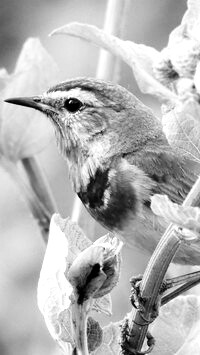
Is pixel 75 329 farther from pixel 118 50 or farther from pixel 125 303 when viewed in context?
pixel 125 303

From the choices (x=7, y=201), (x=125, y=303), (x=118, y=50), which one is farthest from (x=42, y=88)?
(x=7, y=201)

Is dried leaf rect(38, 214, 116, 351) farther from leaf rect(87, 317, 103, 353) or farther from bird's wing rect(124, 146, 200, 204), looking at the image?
bird's wing rect(124, 146, 200, 204)

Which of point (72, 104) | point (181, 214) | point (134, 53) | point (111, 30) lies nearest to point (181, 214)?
point (181, 214)

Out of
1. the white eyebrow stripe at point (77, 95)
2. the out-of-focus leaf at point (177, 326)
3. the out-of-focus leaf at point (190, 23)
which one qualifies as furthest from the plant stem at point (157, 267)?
the white eyebrow stripe at point (77, 95)

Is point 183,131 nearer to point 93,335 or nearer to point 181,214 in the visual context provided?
point 181,214

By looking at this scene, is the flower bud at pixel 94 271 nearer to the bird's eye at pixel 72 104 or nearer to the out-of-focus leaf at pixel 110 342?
the out-of-focus leaf at pixel 110 342

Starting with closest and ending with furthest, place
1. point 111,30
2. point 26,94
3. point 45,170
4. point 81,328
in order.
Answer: point 81,328 → point 111,30 → point 26,94 → point 45,170
